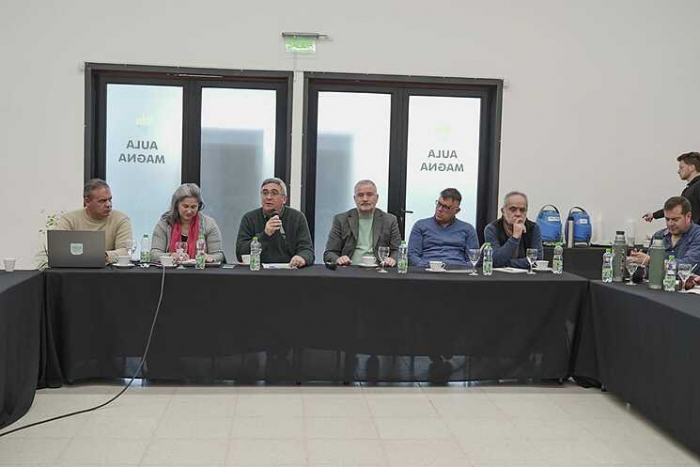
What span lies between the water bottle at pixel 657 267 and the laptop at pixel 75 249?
108 inches

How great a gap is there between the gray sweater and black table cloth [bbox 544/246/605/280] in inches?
109

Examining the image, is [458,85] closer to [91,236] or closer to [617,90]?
[617,90]

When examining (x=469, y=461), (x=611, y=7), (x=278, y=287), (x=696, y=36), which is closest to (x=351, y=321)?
(x=278, y=287)

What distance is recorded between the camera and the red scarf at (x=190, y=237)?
3.86 metres

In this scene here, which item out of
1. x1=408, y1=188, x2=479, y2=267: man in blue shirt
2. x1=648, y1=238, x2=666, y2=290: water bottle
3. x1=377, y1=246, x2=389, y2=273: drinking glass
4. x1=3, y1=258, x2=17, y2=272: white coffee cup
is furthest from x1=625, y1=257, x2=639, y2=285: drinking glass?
x1=3, y1=258, x2=17, y2=272: white coffee cup

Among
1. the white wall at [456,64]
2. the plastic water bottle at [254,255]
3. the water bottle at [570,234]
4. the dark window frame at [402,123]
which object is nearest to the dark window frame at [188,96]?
the white wall at [456,64]

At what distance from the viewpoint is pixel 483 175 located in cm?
580

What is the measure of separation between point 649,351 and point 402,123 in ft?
10.6

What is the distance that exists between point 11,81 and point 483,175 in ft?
12.9

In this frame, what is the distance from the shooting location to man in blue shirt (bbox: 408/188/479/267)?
414 cm

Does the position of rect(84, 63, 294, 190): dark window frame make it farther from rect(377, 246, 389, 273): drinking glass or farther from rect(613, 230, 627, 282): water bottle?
rect(613, 230, 627, 282): water bottle

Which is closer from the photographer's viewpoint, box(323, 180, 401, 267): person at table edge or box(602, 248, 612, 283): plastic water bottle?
box(602, 248, 612, 283): plastic water bottle

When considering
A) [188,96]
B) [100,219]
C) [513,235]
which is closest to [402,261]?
[513,235]

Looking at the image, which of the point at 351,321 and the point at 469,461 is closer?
the point at 469,461
